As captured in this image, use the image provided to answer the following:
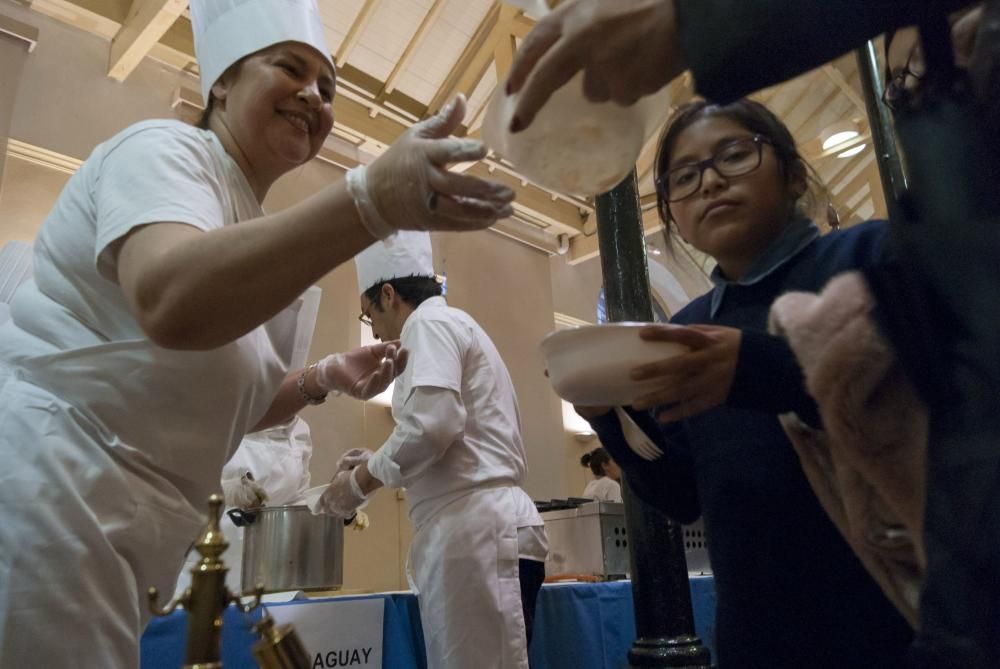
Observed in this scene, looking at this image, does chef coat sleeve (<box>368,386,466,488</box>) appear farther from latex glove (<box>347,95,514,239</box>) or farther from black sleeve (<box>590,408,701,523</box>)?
latex glove (<box>347,95,514,239</box>)

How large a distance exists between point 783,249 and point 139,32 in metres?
4.12

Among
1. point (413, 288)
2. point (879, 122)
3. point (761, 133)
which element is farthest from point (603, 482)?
point (879, 122)

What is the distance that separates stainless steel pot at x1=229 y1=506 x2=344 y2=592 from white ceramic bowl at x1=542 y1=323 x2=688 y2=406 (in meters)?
1.37

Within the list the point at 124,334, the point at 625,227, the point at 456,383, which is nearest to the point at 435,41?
the point at 625,227

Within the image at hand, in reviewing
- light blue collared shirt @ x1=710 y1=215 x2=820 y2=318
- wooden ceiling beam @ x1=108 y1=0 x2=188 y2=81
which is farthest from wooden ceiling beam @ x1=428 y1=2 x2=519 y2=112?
light blue collared shirt @ x1=710 y1=215 x2=820 y2=318

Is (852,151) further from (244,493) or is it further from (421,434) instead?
(244,493)

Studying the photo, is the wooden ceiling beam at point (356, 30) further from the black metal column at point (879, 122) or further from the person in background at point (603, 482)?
the black metal column at point (879, 122)

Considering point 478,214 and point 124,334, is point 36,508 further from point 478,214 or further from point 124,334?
point 478,214

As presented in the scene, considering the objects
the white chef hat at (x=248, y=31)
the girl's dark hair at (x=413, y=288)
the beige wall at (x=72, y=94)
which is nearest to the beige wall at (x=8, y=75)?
the beige wall at (x=72, y=94)

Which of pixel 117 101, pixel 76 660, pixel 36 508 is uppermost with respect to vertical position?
pixel 117 101

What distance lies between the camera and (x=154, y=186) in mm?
835

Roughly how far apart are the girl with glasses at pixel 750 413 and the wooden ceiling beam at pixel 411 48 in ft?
13.7

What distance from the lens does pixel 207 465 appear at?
0.97 meters

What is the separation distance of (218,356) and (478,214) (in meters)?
0.42
